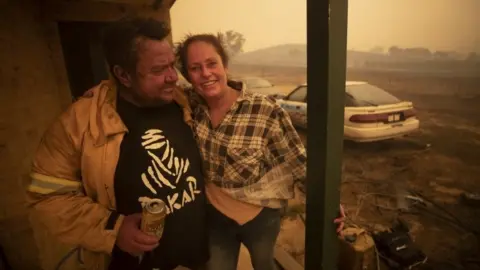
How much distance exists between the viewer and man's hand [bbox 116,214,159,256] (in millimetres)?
745

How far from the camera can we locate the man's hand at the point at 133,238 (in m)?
0.75

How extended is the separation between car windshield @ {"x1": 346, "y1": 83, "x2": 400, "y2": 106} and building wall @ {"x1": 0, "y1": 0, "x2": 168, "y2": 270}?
5.35ft

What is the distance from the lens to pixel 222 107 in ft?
2.95

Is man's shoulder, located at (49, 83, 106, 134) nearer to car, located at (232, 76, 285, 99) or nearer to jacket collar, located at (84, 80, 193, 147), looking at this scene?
jacket collar, located at (84, 80, 193, 147)

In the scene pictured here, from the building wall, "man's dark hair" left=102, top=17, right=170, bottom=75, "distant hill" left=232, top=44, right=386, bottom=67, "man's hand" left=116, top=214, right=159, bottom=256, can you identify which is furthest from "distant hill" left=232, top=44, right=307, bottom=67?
"man's hand" left=116, top=214, right=159, bottom=256

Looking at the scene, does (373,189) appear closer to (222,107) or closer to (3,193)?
(222,107)

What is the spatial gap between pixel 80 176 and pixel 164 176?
0.23 meters

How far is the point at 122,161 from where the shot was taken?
761 millimetres

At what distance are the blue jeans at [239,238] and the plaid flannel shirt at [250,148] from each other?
0.11m

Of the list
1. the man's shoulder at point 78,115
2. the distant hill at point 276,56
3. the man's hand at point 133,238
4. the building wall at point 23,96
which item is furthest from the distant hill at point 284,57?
the man's hand at point 133,238

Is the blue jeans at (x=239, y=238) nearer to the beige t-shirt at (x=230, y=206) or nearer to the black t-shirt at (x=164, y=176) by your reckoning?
the beige t-shirt at (x=230, y=206)

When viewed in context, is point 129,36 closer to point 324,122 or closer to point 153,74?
point 153,74

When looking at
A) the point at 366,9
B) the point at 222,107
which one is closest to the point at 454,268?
the point at 366,9

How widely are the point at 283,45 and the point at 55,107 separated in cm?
136
